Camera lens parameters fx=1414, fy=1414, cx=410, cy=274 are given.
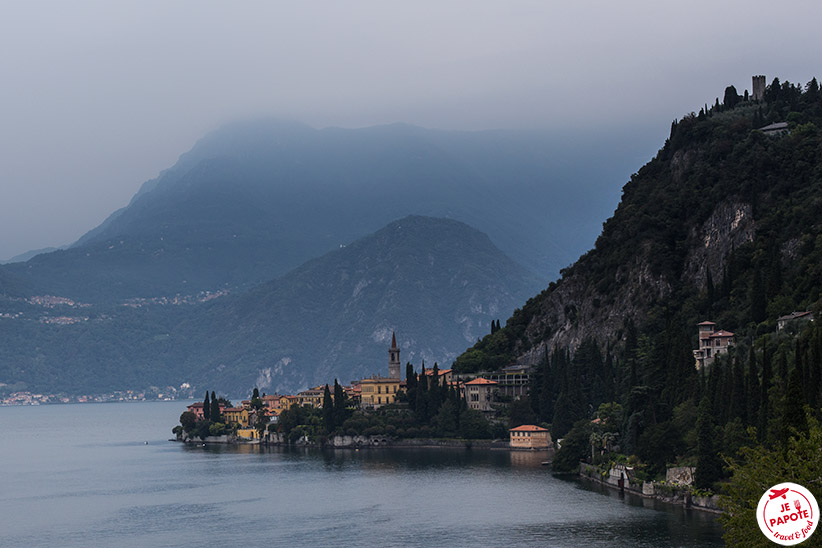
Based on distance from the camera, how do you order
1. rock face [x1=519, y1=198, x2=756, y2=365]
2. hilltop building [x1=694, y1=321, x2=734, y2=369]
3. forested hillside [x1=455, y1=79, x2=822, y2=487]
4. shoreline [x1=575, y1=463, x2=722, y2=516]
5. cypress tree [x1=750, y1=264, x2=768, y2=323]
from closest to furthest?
shoreline [x1=575, y1=463, x2=722, y2=516] < forested hillside [x1=455, y1=79, x2=822, y2=487] < hilltop building [x1=694, y1=321, x2=734, y2=369] < cypress tree [x1=750, y1=264, x2=768, y2=323] < rock face [x1=519, y1=198, x2=756, y2=365]

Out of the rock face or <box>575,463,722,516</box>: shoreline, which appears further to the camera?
the rock face

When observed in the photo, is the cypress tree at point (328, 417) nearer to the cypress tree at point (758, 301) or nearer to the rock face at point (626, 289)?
the rock face at point (626, 289)

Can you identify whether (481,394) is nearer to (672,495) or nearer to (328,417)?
(328,417)

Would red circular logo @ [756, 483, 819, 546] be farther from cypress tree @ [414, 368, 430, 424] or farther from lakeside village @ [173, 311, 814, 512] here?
cypress tree @ [414, 368, 430, 424]

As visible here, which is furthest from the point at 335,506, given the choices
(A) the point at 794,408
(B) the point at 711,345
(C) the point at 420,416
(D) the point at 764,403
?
(C) the point at 420,416

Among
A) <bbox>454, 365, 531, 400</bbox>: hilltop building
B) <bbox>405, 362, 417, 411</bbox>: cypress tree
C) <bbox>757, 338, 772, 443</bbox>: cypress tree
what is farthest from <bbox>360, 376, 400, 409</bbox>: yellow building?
<bbox>757, 338, 772, 443</bbox>: cypress tree

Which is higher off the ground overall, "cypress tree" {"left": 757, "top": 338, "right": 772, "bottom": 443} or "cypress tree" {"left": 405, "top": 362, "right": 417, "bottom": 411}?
"cypress tree" {"left": 405, "top": 362, "right": 417, "bottom": 411}

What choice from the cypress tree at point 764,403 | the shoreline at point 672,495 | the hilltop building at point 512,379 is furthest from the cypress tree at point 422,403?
the cypress tree at point 764,403
